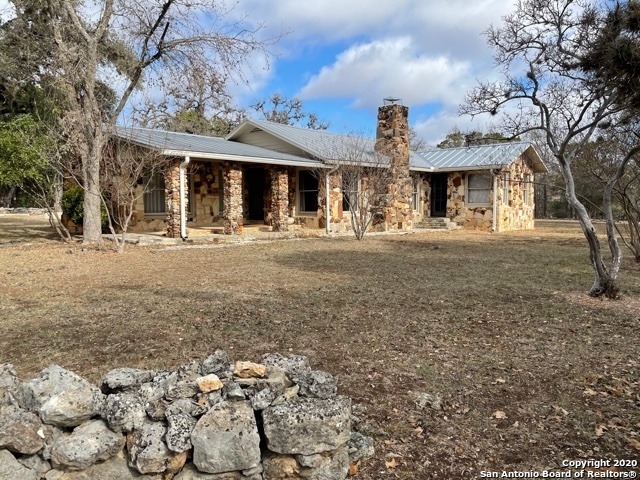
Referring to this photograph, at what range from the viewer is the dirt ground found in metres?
2.97

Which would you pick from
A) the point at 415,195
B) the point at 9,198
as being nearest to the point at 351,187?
the point at 415,195

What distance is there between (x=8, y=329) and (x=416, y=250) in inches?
378

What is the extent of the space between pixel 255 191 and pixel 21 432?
1698 cm

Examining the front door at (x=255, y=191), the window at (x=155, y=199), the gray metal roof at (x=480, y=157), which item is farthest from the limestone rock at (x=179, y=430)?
the gray metal roof at (x=480, y=157)

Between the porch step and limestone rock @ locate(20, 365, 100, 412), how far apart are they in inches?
755

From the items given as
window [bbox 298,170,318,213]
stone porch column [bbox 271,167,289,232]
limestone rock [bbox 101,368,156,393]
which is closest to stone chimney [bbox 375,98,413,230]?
window [bbox 298,170,318,213]

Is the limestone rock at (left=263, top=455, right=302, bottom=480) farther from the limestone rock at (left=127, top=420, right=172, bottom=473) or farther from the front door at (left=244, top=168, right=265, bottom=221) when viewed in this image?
the front door at (left=244, top=168, right=265, bottom=221)

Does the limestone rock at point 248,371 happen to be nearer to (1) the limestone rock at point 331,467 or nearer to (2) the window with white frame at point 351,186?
(1) the limestone rock at point 331,467

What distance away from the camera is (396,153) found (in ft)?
60.2

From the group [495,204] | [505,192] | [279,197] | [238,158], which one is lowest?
[495,204]

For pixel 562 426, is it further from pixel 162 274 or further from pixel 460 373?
pixel 162 274

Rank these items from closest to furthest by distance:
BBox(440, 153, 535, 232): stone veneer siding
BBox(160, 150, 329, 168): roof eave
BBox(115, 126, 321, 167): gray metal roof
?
BBox(160, 150, 329, 168): roof eave < BBox(115, 126, 321, 167): gray metal roof < BBox(440, 153, 535, 232): stone veneer siding

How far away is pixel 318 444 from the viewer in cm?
250

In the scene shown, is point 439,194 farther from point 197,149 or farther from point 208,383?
point 208,383
